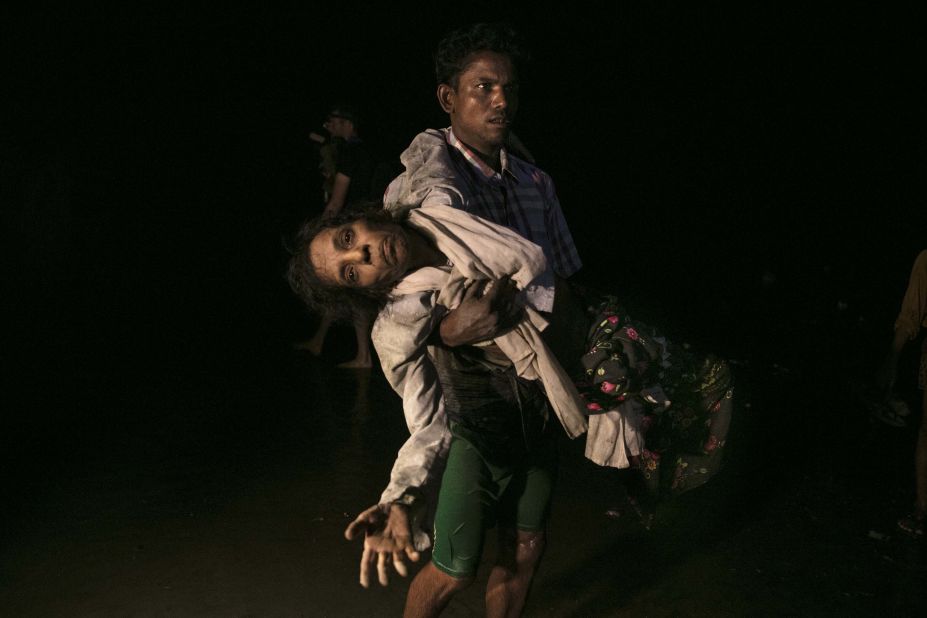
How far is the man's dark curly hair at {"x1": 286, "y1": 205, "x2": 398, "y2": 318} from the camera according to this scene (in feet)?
6.74

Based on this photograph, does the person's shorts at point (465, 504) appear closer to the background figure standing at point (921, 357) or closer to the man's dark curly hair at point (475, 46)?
the man's dark curly hair at point (475, 46)

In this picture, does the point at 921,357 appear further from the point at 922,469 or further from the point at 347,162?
the point at 347,162

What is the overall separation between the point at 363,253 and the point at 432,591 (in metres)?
1.01

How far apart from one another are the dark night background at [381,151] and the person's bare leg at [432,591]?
2.95 metres

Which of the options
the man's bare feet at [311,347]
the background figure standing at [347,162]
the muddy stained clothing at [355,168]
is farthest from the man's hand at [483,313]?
the man's bare feet at [311,347]

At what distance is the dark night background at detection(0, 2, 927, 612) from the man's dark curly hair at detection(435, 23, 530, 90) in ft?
10.7

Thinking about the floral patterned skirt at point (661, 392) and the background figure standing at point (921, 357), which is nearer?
the floral patterned skirt at point (661, 392)

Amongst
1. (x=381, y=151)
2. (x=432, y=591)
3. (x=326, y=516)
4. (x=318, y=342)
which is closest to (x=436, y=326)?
(x=432, y=591)

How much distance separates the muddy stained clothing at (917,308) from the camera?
12.9ft

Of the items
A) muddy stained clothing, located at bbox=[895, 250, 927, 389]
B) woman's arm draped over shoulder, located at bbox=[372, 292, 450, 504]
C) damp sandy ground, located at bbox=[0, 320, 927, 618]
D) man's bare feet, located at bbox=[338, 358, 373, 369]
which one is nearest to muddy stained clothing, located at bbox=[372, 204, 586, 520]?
woman's arm draped over shoulder, located at bbox=[372, 292, 450, 504]

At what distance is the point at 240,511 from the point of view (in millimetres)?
4066

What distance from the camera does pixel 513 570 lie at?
259cm

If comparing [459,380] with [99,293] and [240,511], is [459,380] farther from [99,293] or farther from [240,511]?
[99,293]

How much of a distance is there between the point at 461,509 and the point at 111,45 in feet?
40.3
